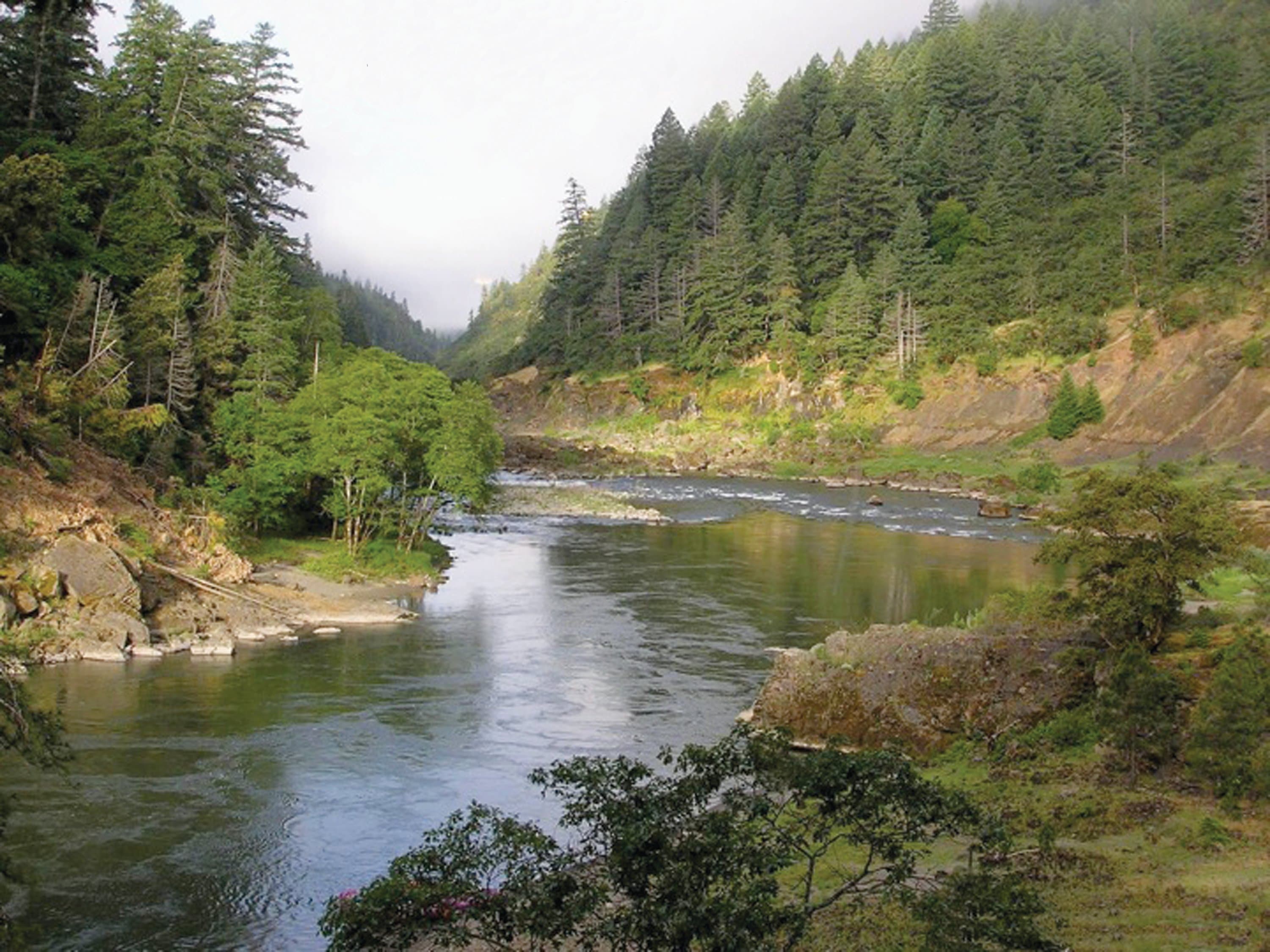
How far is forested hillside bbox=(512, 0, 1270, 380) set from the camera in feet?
270

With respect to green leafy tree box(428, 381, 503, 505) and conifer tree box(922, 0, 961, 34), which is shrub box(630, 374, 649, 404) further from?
conifer tree box(922, 0, 961, 34)

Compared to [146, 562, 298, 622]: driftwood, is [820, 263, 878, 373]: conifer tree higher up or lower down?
higher up

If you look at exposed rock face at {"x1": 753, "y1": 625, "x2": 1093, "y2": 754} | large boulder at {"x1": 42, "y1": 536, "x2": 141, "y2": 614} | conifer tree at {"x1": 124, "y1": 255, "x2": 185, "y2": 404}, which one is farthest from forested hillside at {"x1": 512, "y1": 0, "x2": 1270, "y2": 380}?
large boulder at {"x1": 42, "y1": 536, "x2": 141, "y2": 614}

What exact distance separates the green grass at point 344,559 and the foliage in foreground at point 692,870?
31.0 metres

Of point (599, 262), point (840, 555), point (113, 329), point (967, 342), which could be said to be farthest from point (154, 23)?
point (599, 262)

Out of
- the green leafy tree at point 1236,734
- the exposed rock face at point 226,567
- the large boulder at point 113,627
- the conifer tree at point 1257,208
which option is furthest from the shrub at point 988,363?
the large boulder at point 113,627

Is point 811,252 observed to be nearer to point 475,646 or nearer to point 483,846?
point 475,646

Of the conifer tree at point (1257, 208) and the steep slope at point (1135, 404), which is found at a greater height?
the conifer tree at point (1257, 208)

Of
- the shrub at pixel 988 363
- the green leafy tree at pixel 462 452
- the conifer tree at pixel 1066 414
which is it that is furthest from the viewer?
the shrub at pixel 988 363

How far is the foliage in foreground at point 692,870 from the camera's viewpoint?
329 inches

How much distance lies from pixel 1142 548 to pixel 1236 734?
5820 millimetres

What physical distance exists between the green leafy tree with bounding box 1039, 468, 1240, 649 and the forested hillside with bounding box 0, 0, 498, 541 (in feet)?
88.0

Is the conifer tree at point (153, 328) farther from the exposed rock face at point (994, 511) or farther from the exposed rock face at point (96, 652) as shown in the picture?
the exposed rock face at point (994, 511)

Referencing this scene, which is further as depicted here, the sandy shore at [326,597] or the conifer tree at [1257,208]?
the conifer tree at [1257,208]
